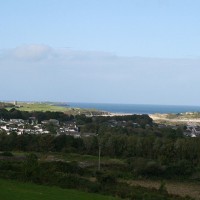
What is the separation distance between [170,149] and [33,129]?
25.0 meters

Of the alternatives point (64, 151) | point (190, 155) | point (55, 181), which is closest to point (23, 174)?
point (55, 181)

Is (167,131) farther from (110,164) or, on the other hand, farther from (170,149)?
(110,164)

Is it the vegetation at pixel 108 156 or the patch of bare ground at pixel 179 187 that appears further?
the vegetation at pixel 108 156

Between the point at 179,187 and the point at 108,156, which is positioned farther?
the point at 108,156

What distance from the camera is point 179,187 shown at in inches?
1470

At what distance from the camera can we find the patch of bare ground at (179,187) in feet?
108

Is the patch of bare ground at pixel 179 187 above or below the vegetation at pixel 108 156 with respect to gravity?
below

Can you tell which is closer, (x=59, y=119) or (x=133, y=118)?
(x=59, y=119)

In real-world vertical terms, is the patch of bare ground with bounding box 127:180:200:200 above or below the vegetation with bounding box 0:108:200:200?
below

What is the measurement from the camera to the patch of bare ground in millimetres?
32781

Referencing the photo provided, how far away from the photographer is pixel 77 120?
304 feet

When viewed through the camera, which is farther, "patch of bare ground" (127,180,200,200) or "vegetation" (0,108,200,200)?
"vegetation" (0,108,200,200)

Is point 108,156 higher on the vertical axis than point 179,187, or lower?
higher

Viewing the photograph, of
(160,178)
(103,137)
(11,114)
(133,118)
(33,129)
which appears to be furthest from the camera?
(133,118)
